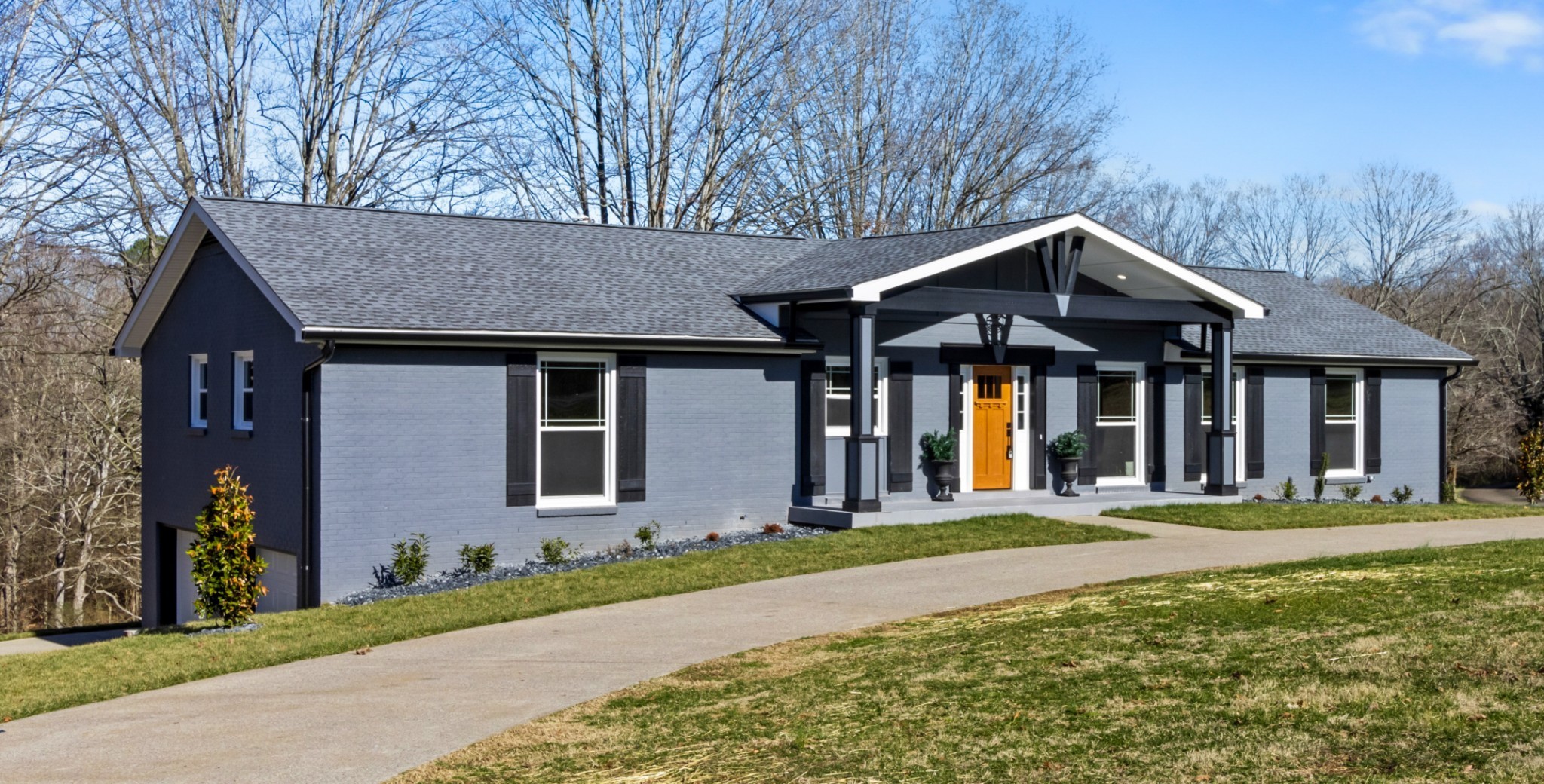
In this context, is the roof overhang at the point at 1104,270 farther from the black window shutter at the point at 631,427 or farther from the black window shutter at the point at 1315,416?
the black window shutter at the point at 1315,416

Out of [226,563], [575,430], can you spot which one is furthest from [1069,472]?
[226,563]

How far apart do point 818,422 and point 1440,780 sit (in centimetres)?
1412

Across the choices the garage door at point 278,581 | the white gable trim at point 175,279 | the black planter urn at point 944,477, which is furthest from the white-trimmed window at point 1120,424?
the white gable trim at point 175,279

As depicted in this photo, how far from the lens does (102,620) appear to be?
3450 cm

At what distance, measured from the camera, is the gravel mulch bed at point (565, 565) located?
1583cm

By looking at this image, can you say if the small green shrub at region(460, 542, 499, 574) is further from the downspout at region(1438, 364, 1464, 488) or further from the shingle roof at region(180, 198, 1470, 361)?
the downspout at region(1438, 364, 1464, 488)

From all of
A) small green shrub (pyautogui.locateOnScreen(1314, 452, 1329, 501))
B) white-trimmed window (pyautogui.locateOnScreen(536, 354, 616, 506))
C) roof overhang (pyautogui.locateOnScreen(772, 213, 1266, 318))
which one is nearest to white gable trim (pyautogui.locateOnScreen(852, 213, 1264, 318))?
roof overhang (pyautogui.locateOnScreen(772, 213, 1266, 318))

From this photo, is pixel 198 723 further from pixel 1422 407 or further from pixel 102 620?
pixel 102 620

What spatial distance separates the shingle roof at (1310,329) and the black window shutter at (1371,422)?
517 mm

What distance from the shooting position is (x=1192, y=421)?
23.8 m

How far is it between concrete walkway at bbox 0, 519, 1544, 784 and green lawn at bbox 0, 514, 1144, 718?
1.20ft

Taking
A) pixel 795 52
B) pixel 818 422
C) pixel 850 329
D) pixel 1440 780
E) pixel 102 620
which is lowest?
pixel 102 620

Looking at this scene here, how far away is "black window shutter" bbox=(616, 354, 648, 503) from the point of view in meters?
18.1

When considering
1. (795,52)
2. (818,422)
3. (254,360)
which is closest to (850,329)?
(818,422)
